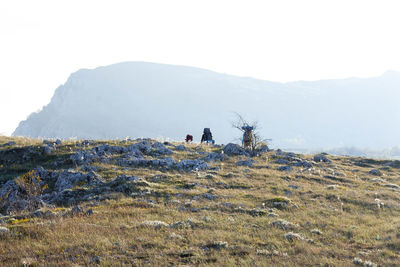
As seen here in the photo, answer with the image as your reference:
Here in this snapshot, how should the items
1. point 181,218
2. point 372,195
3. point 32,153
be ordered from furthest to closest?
1. point 32,153
2. point 372,195
3. point 181,218

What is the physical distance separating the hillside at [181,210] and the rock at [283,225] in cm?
6

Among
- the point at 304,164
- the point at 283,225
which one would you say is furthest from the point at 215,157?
the point at 283,225

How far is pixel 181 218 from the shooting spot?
1366 centimetres

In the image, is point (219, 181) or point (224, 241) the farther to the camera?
point (219, 181)

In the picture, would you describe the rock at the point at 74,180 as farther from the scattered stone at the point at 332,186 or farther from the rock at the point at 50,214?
the scattered stone at the point at 332,186

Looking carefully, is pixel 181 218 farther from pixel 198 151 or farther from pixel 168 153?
pixel 198 151

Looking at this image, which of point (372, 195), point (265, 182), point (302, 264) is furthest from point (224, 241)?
point (372, 195)

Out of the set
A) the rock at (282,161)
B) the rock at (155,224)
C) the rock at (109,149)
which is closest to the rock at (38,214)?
the rock at (155,224)

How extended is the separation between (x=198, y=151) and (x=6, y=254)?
70.3 ft

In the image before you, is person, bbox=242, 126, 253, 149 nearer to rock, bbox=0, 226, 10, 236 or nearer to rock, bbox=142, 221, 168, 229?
rock, bbox=142, 221, 168, 229

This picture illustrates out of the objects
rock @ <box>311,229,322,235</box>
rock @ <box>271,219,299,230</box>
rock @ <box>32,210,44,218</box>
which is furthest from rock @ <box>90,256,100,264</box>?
rock @ <box>311,229,322,235</box>

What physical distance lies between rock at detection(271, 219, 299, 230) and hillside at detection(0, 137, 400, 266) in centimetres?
6

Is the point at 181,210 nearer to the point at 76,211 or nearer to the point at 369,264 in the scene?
the point at 76,211

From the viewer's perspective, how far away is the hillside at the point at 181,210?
10.1 metres
